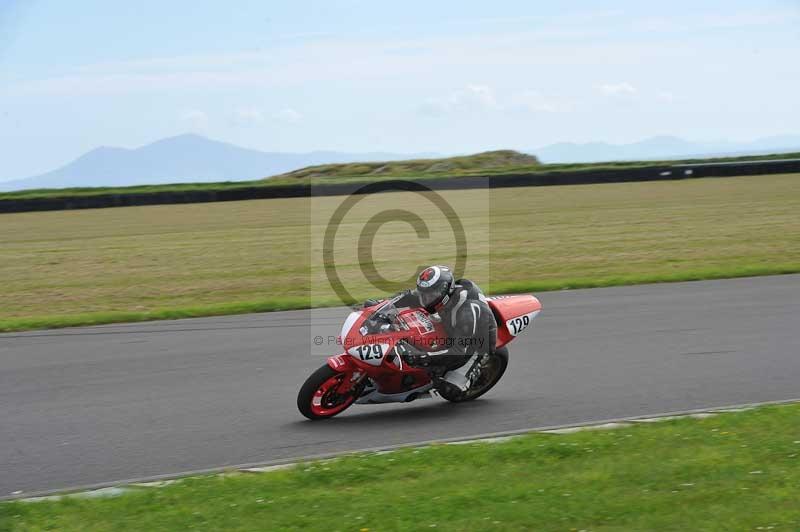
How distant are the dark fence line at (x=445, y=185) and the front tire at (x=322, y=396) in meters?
28.2

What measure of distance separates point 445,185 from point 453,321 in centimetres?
2934

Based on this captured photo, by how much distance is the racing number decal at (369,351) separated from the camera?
8.02 meters

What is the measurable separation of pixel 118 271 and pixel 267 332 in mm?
8522

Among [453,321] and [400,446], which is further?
[453,321]

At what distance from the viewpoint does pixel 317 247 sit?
23.3 metres

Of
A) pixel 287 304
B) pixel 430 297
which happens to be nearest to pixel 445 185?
pixel 287 304

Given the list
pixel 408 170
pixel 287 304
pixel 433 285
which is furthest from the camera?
pixel 408 170

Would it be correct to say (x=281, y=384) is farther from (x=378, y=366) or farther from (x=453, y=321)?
(x=453, y=321)

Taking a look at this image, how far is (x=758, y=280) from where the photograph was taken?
1591 cm

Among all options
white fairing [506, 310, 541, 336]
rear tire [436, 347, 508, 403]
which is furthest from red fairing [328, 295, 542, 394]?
white fairing [506, 310, 541, 336]

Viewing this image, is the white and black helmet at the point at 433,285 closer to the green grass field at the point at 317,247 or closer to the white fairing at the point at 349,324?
the white fairing at the point at 349,324

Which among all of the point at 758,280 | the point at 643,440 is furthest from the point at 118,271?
the point at 643,440

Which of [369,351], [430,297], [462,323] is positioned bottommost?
[369,351]

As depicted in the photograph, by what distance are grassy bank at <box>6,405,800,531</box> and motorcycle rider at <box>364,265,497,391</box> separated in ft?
5.09
